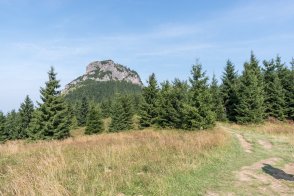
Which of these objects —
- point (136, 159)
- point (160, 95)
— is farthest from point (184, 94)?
point (136, 159)

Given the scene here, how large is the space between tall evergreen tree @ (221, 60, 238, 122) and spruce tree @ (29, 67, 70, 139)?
1014 inches

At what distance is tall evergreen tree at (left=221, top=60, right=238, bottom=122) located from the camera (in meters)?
46.5

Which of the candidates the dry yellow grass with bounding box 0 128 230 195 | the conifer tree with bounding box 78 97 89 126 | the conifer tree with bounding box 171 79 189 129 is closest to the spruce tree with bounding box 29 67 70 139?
the conifer tree with bounding box 171 79 189 129

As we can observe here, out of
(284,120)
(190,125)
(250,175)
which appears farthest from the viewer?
(284,120)

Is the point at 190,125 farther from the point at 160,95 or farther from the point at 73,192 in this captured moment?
the point at 73,192

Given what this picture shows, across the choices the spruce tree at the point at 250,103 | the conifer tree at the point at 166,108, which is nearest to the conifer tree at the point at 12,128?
the conifer tree at the point at 166,108

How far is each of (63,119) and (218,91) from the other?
27288 millimetres

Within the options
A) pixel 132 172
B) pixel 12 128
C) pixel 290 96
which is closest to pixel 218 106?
pixel 290 96

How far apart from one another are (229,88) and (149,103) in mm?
Answer: 15920

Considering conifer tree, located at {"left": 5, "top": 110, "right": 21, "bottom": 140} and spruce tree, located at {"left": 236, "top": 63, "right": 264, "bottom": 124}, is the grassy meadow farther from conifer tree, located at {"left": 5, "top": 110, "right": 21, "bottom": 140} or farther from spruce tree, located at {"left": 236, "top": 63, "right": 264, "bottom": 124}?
conifer tree, located at {"left": 5, "top": 110, "right": 21, "bottom": 140}

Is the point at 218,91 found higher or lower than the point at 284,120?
higher

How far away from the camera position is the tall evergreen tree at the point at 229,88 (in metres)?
46.5

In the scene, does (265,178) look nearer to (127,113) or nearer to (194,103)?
(194,103)

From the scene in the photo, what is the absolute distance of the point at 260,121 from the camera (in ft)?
125
